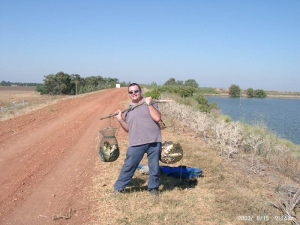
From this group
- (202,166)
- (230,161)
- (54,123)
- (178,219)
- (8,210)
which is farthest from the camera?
(54,123)

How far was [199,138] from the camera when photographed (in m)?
9.33

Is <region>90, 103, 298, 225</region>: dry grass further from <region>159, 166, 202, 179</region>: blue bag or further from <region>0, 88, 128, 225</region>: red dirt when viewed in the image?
<region>0, 88, 128, 225</region>: red dirt

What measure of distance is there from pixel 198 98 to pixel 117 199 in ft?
69.6

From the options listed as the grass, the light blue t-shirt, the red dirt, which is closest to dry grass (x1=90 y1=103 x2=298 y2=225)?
the grass

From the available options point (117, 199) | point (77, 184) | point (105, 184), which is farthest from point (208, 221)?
point (77, 184)

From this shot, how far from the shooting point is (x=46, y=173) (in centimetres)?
579

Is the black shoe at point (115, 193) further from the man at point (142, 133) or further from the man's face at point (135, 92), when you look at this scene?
the man's face at point (135, 92)

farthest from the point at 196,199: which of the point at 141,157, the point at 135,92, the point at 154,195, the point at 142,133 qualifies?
the point at 135,92

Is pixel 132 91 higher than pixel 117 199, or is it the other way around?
pixel 132 91

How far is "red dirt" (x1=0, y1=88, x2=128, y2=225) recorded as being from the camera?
4.13m

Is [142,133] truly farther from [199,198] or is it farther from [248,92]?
[248,92]

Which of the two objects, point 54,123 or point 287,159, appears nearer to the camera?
point 287,159

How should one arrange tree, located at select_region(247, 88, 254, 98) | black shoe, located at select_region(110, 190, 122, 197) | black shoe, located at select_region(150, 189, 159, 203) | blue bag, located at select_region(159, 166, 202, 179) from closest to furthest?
black shoe, located at select_region(150, 189, 159, 203), black shoe, located at select_region(110, 190, 122, 197), blue bag, located at select_region(159, 166, 202, 179), tree, located at select_region(247, 88, 254, 98)

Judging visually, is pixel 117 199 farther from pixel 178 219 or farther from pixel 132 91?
pixel 132 91
